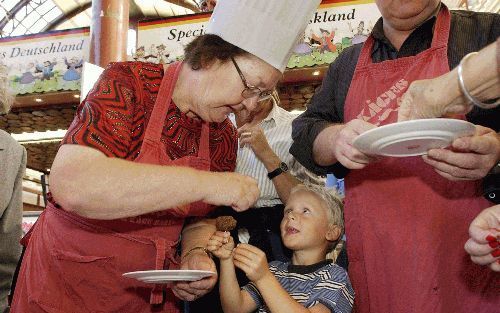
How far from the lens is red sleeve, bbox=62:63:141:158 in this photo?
1.27 metres

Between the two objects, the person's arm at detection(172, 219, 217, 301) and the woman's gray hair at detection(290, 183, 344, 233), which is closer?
the person's arm at detection(172, 219, 217, 301)

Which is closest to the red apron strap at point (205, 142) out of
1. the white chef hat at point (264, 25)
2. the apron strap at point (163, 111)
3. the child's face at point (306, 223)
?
the apron strap at point (163, 111)

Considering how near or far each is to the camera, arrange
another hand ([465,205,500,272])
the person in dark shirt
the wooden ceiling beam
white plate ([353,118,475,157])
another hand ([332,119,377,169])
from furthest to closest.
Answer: the wooden ceiling beam, the person in dark shirt, another hand ([332,119,377,169]), another hand ([465,205,500,272]), white plate ([353,118,475,157])

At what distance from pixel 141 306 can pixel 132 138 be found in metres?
0.62

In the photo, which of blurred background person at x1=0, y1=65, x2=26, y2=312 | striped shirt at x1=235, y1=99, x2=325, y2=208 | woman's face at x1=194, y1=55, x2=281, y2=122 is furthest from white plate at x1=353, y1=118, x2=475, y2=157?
blurred background person at x1=0, y1=65, x2=26, y2=312

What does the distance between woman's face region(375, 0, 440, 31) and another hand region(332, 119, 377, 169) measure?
537 millimetres

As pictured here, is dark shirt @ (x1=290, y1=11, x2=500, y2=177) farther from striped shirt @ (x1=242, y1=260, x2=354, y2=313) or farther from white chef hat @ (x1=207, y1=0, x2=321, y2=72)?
striped shirt @ (x1=242, y1=260, x2=354, y2=313)

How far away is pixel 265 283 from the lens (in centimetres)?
172

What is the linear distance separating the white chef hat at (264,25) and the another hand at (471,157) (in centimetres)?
62

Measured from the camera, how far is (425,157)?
129 cm

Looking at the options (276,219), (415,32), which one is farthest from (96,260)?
(415,32)

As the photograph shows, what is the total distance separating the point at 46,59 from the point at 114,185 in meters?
5.60

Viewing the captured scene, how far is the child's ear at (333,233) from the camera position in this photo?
7.12 feet

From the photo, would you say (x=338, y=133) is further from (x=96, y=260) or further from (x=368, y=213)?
(x=96, y=260)
